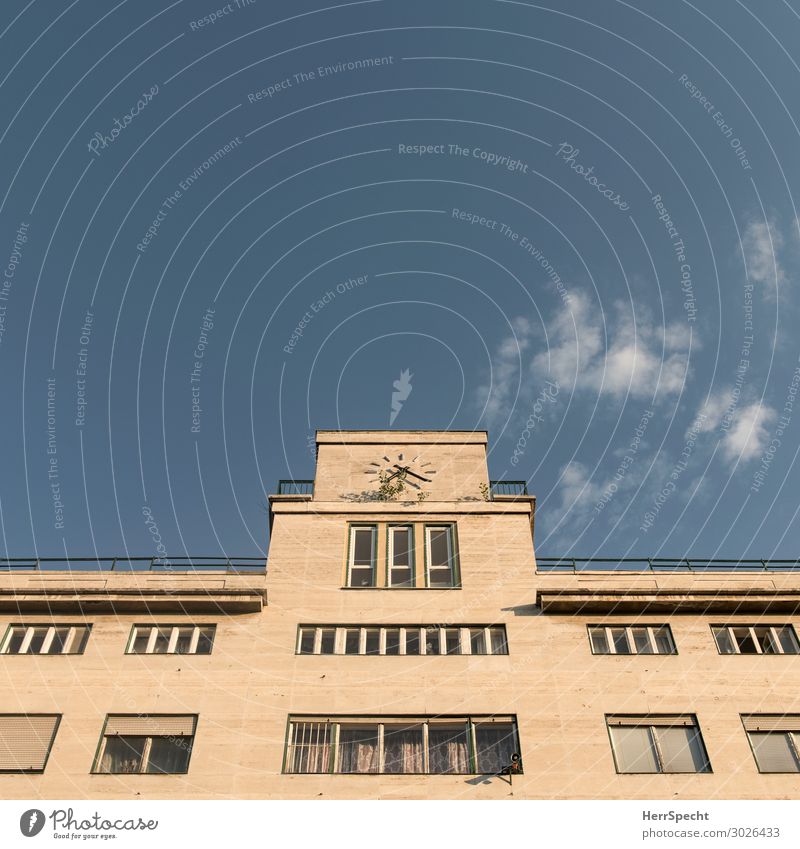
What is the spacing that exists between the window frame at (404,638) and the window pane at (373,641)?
0.14 feet

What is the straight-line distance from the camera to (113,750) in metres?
25.4

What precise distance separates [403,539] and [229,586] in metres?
8.07

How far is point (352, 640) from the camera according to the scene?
95.5 feet

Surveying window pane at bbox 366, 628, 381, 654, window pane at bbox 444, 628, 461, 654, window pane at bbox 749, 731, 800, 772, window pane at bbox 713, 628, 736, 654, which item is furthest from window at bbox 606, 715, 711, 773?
window pane at bbox 366, 628, 381, 654

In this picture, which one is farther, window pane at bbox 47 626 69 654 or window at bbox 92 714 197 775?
window pane at bbox 47 626 69 654

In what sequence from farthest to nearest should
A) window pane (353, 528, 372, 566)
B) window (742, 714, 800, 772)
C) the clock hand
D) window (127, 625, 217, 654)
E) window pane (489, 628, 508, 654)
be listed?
the clock hand, window pane (353, 528, 372, 566), window (127, 625, 217, 654), window pane (489, 628, 508, 654), window (742, 714, 800, 772)

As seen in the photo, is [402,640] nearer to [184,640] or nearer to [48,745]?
[184,640]

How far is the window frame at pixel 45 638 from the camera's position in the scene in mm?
28391

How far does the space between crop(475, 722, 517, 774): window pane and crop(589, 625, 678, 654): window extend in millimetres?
5134

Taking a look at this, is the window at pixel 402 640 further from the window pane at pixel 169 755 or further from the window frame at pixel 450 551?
the window pane at pixel 169 755

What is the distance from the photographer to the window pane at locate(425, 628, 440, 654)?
94.3ft

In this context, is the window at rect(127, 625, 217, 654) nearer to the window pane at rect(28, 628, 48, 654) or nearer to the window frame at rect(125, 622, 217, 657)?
the window frame at rect(125, 622, 217, 657)

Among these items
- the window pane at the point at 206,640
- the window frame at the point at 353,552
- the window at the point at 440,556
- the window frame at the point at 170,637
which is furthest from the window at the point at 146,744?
the window at the point at 440,556

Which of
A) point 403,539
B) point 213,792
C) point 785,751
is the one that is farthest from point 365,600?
point 785,751
